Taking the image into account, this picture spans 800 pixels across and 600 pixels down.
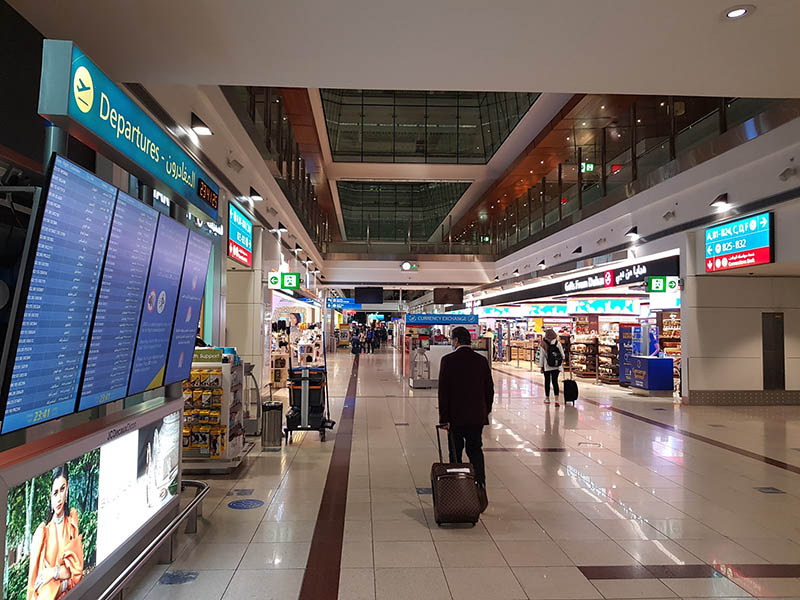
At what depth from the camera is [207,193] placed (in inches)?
167

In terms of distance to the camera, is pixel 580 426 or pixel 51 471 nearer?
pixel 51 471

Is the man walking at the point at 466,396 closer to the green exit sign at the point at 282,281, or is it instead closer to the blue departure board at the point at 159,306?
the blue departure board at the point at 159,306

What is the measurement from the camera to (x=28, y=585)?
2.10 m

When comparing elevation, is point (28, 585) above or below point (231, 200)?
below

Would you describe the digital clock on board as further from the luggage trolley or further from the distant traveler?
the distant traveler

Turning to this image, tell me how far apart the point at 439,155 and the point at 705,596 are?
16.1m

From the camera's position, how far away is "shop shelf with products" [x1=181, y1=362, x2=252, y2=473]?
577 cm

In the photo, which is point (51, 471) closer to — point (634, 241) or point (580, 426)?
point (580, 426)

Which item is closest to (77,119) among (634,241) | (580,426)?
(580,426)

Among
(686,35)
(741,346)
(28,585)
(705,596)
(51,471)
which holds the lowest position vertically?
(705,596)

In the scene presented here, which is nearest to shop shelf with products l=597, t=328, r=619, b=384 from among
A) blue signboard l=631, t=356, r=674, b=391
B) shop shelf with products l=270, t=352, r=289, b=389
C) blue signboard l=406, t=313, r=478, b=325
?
blue signboard l=631, t=356, r=674, b=391

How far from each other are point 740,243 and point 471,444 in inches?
299

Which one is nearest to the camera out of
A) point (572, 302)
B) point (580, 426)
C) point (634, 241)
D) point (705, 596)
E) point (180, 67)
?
point (705, 596)

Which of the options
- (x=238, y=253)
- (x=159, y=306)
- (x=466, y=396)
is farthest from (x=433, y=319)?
(x=159, y=306)
